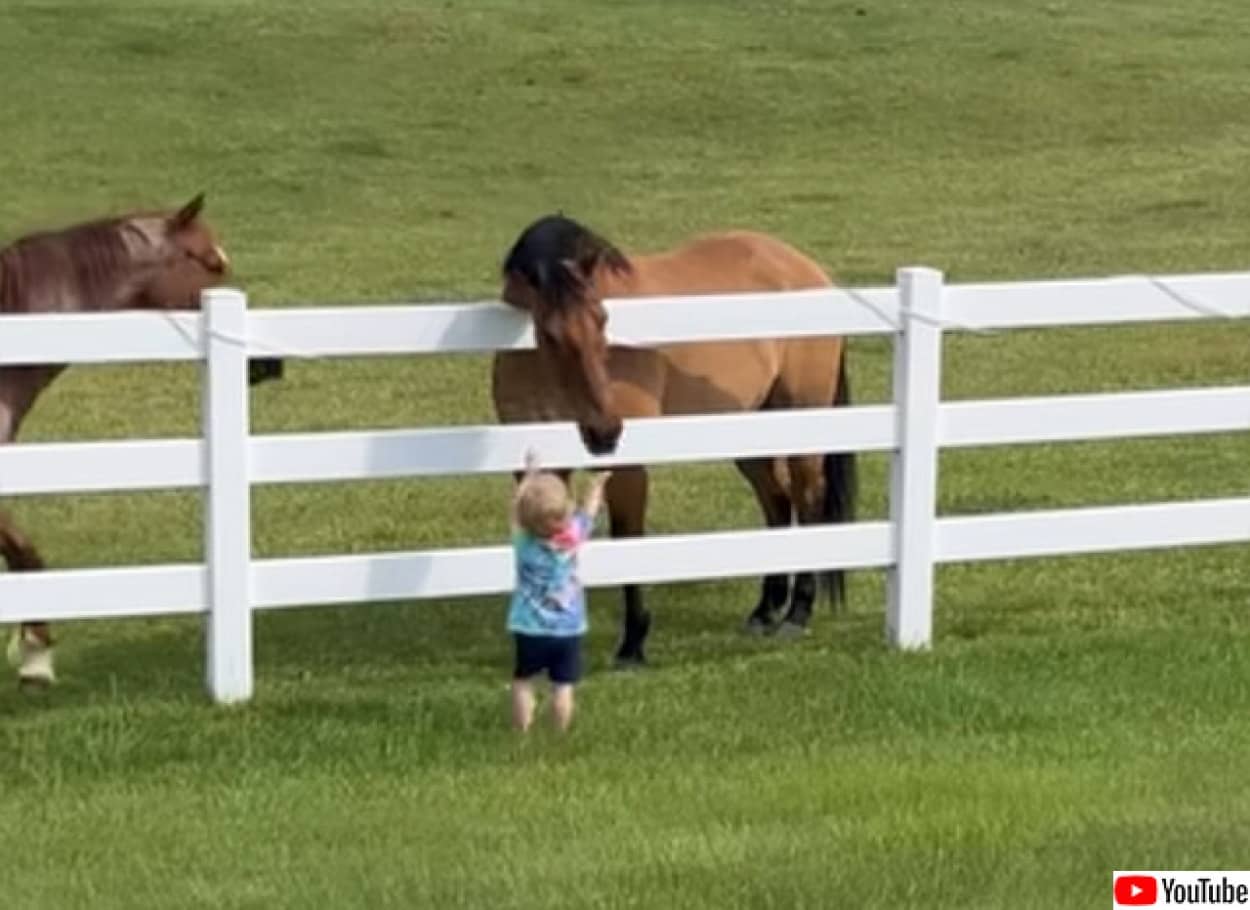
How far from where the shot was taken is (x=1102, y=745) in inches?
336

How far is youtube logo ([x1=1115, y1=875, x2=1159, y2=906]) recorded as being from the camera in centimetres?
650

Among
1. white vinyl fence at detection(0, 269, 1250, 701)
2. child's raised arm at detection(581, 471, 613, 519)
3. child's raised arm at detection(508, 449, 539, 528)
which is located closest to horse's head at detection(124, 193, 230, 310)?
white vinyl fence at detection(0, 269, 1250, 701)

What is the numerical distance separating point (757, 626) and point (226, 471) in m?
2.83

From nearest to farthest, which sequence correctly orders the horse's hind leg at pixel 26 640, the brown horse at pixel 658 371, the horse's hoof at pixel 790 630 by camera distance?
the brown horse at pixel 658 371
the horse's hind leg at pixel 26 640
the horse's hoof at pixel 790 630

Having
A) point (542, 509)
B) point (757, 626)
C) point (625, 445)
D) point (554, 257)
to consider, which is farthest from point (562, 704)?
point (757, 626)

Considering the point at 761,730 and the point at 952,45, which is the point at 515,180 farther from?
the point at 761,730

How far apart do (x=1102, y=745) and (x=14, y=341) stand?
151 inches

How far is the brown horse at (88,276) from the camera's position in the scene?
10.1 metres

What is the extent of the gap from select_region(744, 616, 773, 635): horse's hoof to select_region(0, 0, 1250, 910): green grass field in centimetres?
11

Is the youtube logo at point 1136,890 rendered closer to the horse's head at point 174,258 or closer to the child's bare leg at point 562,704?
the child's bare leg at point 562,704

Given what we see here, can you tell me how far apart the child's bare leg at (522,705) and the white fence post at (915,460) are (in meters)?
1.97

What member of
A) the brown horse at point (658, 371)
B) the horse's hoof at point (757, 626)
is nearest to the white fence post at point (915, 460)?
the brown horse at point (658, 371)

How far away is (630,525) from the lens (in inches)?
→ 416

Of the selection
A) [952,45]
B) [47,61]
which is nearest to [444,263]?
[47,61]
